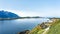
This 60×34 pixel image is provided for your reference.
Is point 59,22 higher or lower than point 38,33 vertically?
higher

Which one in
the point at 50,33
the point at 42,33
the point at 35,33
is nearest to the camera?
the point at 50,33

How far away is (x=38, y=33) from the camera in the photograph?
16.9m

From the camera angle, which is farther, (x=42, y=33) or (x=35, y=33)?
(x=35, y=33)

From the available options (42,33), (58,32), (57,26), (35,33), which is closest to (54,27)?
(57,26)

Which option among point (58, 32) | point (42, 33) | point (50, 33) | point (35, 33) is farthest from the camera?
point (35, 33)

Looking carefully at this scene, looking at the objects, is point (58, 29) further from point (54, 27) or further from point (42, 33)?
point (42, 33)

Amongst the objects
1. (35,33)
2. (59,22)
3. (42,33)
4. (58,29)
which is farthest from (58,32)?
(35,33)

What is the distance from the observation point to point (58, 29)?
520 inches

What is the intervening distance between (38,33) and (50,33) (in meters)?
3.35

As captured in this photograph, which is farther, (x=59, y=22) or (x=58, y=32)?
(x=59, y=22)

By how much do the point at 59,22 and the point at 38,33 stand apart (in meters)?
3.23

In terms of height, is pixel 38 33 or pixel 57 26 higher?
pixel 57 26

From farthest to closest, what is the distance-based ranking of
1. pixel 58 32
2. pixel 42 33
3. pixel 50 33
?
pixel 42 33 < pixel 50 33 < pixel 58 32

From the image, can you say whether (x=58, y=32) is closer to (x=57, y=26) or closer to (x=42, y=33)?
(x=57, y=26)
